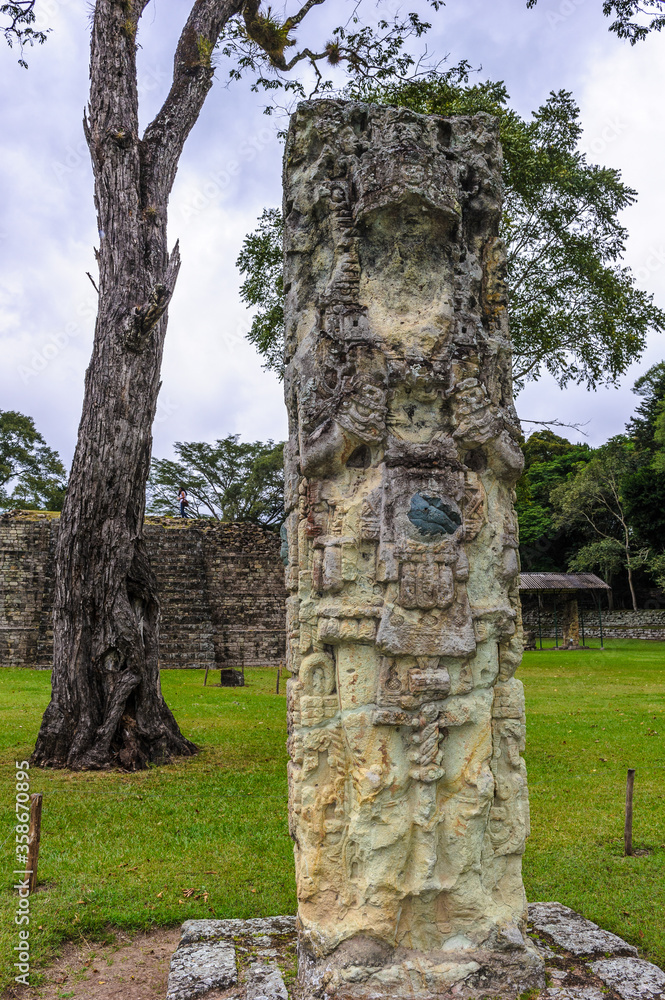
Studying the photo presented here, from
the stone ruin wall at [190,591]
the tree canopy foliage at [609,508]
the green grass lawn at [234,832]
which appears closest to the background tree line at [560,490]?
the tree canopy foliage at [609,508]

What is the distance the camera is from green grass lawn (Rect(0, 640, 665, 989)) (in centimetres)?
418

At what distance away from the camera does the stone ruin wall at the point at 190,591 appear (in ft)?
56.5

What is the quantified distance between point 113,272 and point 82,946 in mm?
6368

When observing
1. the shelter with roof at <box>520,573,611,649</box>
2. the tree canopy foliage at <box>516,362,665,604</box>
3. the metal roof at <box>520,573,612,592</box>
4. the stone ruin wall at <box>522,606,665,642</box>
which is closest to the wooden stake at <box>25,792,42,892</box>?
the shelter with roof at <box>520,573,611,649</box>

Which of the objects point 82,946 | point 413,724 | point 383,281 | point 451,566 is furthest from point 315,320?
point 82,946

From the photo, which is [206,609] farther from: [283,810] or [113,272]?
[283,810]

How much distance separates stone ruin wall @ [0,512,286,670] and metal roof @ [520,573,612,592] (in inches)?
276

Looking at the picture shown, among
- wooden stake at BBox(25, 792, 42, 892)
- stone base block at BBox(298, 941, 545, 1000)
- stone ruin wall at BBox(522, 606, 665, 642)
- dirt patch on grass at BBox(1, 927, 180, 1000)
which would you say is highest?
stone ruin wall at BBox(522, 606, 665, 642)

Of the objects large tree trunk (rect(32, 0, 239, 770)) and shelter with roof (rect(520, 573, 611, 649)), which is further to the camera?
shelter with roof (rect(520, 573, 611, 649))

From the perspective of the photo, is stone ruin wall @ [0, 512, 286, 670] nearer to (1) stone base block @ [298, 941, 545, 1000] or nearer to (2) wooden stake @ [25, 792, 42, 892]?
(2) wooden stake @ [25, 792, 42, 892]

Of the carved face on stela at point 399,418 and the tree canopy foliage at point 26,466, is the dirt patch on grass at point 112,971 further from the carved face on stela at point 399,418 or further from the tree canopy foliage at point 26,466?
the tree canopy foliage at point 26,466

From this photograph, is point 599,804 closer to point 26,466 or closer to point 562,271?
point 562,271

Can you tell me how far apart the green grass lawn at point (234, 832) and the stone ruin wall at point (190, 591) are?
748 cm

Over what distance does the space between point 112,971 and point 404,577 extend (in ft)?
7.56
